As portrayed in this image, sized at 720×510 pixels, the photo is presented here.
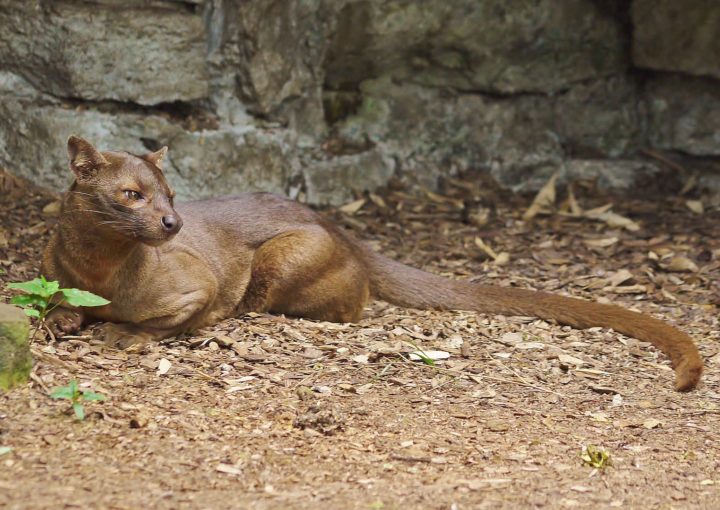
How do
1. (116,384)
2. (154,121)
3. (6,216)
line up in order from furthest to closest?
1. (154,121)
2. (6,216)
3. (116,384)

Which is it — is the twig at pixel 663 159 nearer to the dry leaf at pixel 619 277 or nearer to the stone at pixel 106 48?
the dry leaf at pixel 619 277

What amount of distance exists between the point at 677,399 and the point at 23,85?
429 centimetres

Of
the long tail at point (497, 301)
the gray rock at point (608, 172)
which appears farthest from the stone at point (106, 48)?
the gray rock at point (608, 172)

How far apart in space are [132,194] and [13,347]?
1.05m

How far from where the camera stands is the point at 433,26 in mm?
7629

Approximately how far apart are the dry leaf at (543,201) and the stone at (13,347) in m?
4.50

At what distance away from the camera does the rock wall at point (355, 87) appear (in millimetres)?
6414

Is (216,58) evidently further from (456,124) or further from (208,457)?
(208,457)

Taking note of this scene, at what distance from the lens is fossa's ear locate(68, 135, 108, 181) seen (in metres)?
4.57

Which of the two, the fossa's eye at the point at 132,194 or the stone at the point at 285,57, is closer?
the fossa's eye at the point at 132,194

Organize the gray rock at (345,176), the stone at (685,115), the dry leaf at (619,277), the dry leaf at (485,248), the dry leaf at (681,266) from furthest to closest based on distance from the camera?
the stone at (685,115) → the gray rock at (345,176) → the dry leaf at (485,248) → the dry leaf at (681,266) → the dry leaf at (619,277)

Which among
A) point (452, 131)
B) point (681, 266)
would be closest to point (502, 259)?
point (681, 266)

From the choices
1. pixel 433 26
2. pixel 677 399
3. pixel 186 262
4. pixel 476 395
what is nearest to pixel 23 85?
pixel 186 262

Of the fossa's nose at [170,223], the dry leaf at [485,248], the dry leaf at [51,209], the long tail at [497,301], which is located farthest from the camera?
the dry leaf at [485,248]
